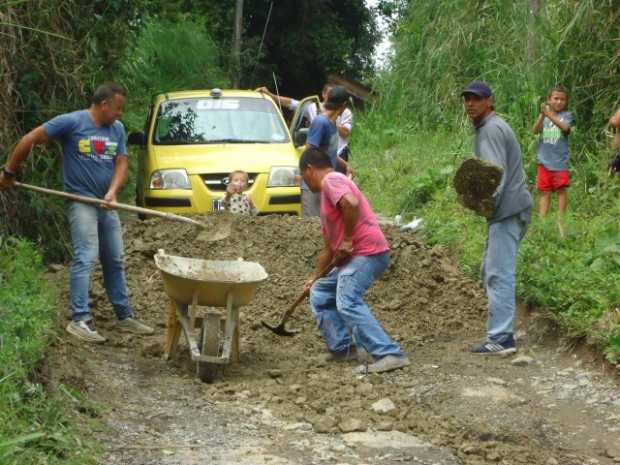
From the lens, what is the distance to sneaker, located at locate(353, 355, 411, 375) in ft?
25.8

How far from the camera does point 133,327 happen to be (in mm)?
9281

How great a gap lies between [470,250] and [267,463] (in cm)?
596

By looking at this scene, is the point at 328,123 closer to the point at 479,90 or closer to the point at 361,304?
the point at 479,90

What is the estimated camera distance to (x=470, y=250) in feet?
37.1

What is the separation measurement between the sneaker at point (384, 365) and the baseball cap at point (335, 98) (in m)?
3.42

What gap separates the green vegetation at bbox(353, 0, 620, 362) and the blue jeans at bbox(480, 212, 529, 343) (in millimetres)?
528

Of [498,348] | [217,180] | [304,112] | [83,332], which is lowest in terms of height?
[83,332]

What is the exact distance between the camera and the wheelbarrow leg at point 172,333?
26.9ft

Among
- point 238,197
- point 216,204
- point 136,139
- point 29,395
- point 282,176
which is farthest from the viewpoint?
point 136,139

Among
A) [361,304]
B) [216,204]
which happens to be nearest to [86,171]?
[361,304]

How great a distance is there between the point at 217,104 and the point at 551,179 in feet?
13.9

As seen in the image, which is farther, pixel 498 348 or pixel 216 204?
pixel 216 204

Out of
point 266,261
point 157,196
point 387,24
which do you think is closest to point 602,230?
point 266,261

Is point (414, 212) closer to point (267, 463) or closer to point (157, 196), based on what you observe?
point (157, 196)
